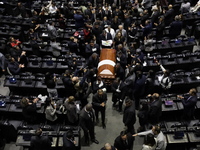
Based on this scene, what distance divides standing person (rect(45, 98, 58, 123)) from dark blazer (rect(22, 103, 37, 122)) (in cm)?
40

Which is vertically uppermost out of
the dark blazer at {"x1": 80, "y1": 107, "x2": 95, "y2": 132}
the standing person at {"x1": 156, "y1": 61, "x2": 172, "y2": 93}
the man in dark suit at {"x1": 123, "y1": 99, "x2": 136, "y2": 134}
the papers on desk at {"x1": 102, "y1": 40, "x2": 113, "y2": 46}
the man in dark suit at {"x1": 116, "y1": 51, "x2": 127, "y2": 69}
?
the papers on desk at {"x1": 102, "y1": 40, "x2": 113, "y2": 46}

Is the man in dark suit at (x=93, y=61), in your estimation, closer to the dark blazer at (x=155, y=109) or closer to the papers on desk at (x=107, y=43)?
the papers on desk at (x=107, y=43)

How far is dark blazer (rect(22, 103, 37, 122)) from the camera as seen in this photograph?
651cm

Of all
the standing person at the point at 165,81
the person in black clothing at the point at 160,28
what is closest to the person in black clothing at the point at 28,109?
the standing person at the point at 165,81

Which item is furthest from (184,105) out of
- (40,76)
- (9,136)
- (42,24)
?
(42,24)

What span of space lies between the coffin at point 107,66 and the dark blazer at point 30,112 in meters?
2.82

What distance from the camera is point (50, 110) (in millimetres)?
6520

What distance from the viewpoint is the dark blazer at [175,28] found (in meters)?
9.60

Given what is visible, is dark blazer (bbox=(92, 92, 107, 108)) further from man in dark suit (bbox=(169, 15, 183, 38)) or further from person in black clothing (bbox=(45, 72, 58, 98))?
man in dark suit (bbox=(169, 15, 183, 38))

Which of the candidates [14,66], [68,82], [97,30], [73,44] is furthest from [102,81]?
[14,66]

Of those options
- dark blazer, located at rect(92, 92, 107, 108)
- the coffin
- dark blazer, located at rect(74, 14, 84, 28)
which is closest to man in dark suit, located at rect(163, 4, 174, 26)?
the coffin

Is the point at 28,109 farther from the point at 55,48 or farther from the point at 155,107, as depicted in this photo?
the point at 155,107

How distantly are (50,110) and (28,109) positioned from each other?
2.14 ft

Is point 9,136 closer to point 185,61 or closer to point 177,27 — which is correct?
point 185,61
